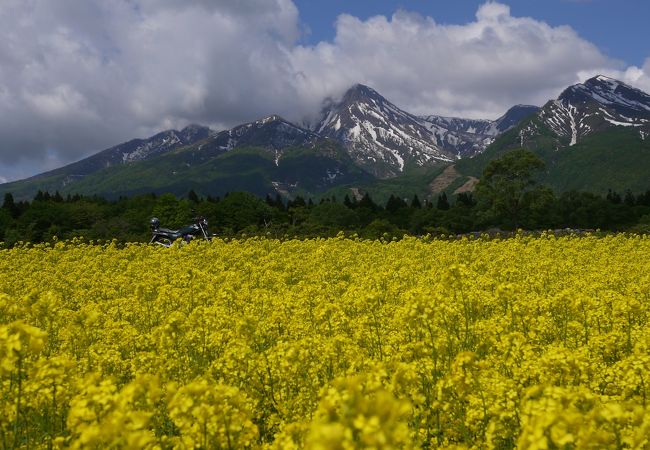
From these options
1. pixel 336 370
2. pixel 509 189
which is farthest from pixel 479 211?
pixel 336 370

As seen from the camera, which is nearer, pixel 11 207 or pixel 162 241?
pixel 162 241

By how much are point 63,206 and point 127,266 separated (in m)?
50.7

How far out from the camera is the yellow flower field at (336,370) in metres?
4.78

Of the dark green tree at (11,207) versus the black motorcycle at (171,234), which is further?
the dark green tree at (11,207)

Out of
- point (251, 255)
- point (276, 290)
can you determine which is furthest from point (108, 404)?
point (251, 255)

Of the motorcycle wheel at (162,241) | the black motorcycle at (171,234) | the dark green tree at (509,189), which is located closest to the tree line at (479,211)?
the dark green tree at (509,189)

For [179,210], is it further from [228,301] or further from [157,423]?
[157,423]

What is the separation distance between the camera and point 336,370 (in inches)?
344

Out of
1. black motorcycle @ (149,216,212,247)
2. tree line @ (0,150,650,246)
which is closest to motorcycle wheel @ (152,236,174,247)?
black motorcycle @ (149,216,212,247)

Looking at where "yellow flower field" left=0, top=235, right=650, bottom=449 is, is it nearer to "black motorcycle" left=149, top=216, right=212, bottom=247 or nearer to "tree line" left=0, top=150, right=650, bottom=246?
"black motorcycle" left=149, top=216, right=212, bottom=247

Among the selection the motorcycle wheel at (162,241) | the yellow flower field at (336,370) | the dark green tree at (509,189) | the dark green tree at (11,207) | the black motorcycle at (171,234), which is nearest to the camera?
the yellow flower field at (336,370)

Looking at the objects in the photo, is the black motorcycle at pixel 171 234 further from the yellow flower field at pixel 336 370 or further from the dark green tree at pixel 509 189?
the dark green tree at pixel 509 189

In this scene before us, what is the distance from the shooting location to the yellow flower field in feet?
15.7

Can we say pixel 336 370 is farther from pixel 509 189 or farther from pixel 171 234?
pixel 509 189
